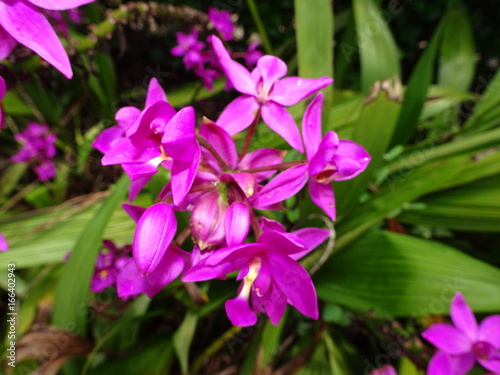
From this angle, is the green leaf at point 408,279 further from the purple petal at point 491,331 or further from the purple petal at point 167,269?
the purple petal at point 167,269

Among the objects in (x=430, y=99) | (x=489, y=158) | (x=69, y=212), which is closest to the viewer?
(x=489, y=158)

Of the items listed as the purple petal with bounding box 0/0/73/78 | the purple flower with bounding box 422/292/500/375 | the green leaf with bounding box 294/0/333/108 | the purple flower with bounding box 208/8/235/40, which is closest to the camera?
the purple petal with bounding box 0/0/73/78

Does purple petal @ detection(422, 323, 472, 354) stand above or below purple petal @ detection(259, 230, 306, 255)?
below

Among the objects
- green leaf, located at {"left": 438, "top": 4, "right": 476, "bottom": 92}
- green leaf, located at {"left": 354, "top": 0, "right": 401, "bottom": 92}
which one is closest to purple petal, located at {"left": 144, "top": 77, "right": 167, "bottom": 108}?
green leaf, located at {"left": 354, "top": 0, "right": 401, "bottom": 92}

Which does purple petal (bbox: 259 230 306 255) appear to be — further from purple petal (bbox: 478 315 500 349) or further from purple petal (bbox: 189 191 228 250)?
purple petal (bbox: 478 315 500 349)

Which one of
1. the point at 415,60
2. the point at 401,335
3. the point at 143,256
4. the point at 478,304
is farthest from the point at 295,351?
the point at 415,60

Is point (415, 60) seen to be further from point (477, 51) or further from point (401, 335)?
point (401, 335)

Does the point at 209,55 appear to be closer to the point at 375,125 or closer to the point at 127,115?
the point at 375,125
